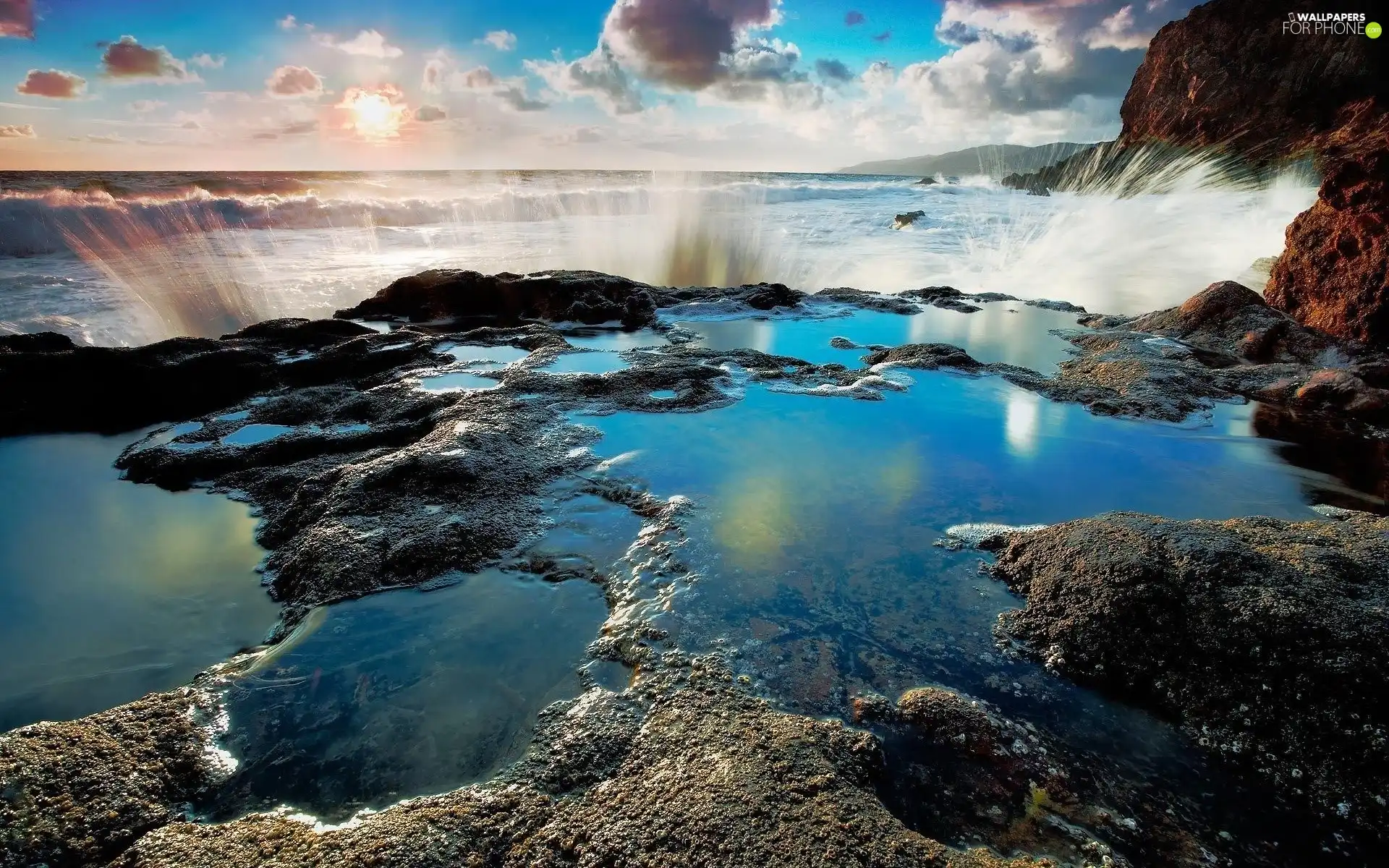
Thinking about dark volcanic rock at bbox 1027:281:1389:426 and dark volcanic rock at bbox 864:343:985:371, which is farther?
dark volcanic rock at bbox 864:343:985:371

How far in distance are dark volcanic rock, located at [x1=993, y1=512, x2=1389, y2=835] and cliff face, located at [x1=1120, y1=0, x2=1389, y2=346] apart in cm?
560

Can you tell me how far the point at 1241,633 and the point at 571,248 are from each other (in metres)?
15.5

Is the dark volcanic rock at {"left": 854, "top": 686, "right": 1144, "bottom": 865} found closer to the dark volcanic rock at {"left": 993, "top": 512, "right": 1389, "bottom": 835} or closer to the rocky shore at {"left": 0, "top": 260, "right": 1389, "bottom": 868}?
the rocky shore at {"left": 0, "top": 260, "right": 1389, "bottom": 868}

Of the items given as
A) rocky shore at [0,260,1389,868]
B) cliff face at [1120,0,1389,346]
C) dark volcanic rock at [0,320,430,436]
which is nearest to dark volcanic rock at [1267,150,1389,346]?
cliff face at [1120,0,1389,346]

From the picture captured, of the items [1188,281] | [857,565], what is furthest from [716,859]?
[1188,281]

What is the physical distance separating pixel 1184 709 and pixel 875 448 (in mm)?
2412

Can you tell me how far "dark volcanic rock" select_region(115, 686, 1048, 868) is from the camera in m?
1.55

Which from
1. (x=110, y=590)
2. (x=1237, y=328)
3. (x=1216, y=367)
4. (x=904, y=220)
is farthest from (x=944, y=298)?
(x=904, y=220)

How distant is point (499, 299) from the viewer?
898 cm

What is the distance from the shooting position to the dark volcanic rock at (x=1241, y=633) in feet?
6.29

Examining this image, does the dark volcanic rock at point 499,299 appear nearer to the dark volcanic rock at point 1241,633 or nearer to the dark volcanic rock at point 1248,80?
the dark volcanic rock at point 1241,633

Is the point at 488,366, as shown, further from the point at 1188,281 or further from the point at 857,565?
the point at 1188,281

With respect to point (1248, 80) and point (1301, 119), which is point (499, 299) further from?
point (1248, 80)

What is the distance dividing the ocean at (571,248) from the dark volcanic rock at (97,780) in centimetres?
945
